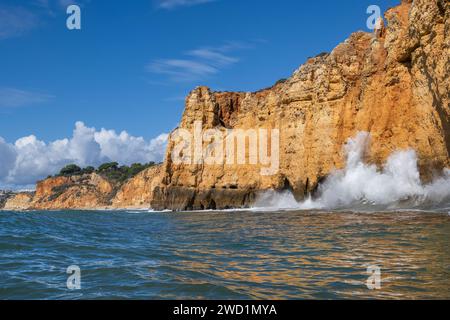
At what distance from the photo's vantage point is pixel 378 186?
96.6 ft

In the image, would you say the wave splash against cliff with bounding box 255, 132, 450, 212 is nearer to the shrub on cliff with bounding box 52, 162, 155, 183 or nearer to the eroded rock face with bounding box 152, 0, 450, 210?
the eroded rock face with bounding box 152, 0, 450, 210

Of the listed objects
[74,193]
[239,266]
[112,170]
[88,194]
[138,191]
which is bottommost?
[239,266]

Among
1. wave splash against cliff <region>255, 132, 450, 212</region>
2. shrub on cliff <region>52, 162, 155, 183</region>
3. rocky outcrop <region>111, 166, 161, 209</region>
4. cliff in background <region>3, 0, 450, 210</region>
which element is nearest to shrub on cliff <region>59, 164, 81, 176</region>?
shrub on cliff <region>52, 162, 155, 183</region>

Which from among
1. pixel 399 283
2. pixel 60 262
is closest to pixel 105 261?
pixel 60 262

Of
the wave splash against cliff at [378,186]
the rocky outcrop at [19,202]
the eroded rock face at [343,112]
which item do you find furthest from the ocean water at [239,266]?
the rocky outcrop at [19,202]

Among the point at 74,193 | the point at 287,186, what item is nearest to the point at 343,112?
the point at 287,186

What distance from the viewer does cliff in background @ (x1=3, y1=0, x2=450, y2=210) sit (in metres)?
22.6

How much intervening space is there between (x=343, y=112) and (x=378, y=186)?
8559mm

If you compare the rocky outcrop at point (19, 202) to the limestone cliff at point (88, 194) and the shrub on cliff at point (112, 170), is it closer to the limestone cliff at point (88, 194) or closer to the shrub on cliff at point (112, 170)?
the limestone cliff at point (88, 194)

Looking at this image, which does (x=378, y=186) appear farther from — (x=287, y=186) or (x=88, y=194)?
(x=88, y=194)

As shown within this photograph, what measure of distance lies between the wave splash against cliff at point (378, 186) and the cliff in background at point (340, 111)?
0.76 metres
